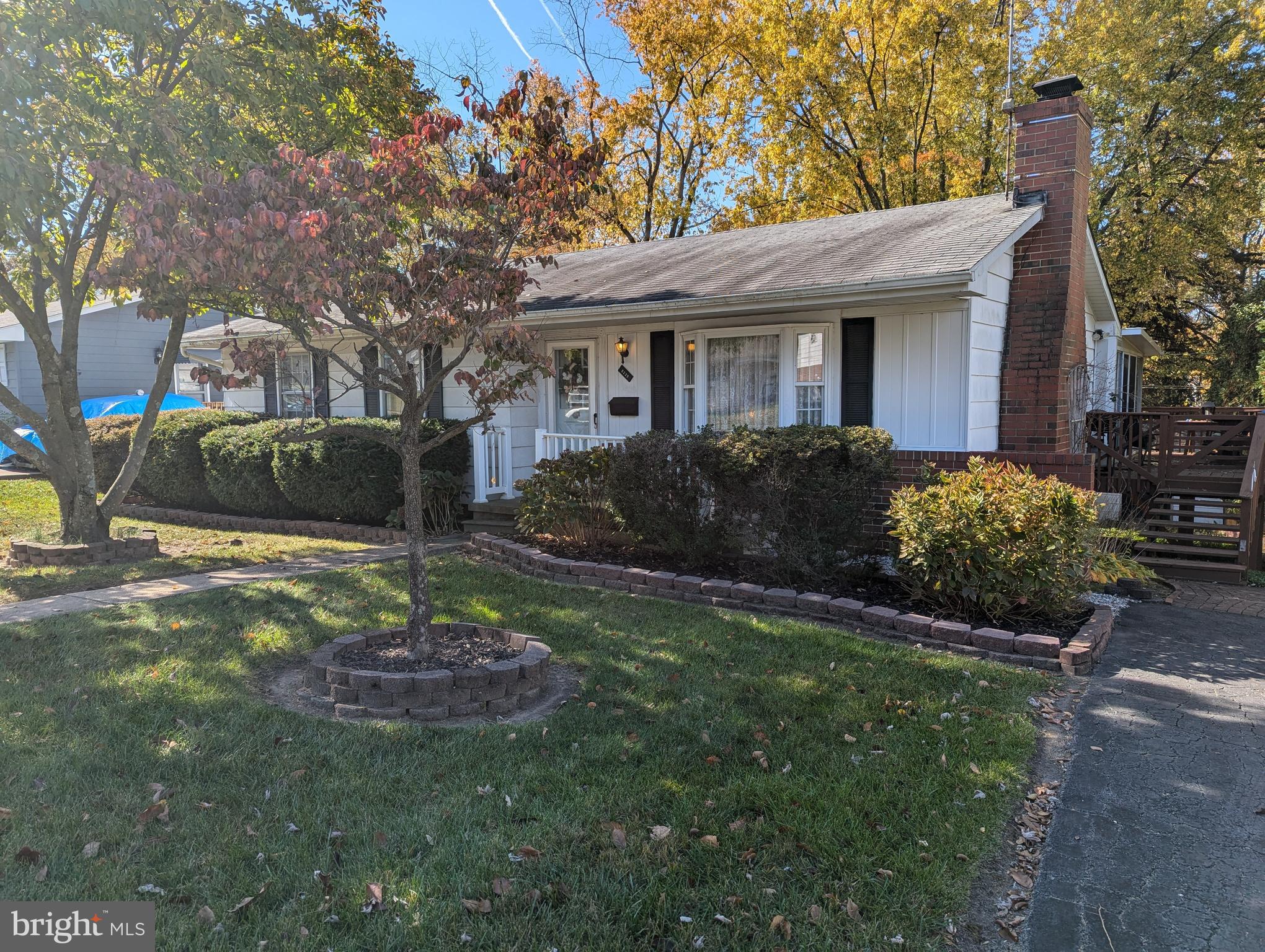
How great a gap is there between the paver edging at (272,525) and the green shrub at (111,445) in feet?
1.89

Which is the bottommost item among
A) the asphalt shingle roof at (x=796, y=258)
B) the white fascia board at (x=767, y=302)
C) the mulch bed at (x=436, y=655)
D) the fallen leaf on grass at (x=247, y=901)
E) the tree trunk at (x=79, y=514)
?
the fallen leaf on grass at (x=247, y=901)

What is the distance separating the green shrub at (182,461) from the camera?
483 inches

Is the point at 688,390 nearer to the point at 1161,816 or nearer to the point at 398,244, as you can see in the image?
the point at 398,244

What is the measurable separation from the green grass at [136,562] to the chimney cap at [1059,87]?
962 cm

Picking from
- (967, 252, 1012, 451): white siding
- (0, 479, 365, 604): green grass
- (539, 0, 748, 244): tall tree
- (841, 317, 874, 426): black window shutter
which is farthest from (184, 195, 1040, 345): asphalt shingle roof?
(539, 0, 748, 244): tall tree

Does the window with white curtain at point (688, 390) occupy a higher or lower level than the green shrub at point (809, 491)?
higher

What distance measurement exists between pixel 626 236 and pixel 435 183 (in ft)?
66.5

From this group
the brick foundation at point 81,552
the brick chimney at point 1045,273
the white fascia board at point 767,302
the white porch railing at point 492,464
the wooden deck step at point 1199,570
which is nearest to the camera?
the white fascia board at point 767,302

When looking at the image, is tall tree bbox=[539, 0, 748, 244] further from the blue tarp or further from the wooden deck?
the wooden deck

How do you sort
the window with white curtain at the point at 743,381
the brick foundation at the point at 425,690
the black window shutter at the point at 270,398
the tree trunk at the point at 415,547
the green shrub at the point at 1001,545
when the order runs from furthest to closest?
1. the black window shutter at the point at 270,398
2. the window with white curtain at the point at 743,381
3. the green shrub at the point at 1001,545
4. the tree trunk at the point at 415,547
5. the brick foundation at the point at 425,690

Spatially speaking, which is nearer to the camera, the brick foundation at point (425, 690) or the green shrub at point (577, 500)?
the brick foundation at point (425, 690)

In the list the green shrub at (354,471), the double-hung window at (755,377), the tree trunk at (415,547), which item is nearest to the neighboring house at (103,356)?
the green shrub at (354,471)

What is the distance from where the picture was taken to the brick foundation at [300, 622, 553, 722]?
4.58 m

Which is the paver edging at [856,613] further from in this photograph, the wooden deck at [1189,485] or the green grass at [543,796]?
the wooden deck at [1189,485]
